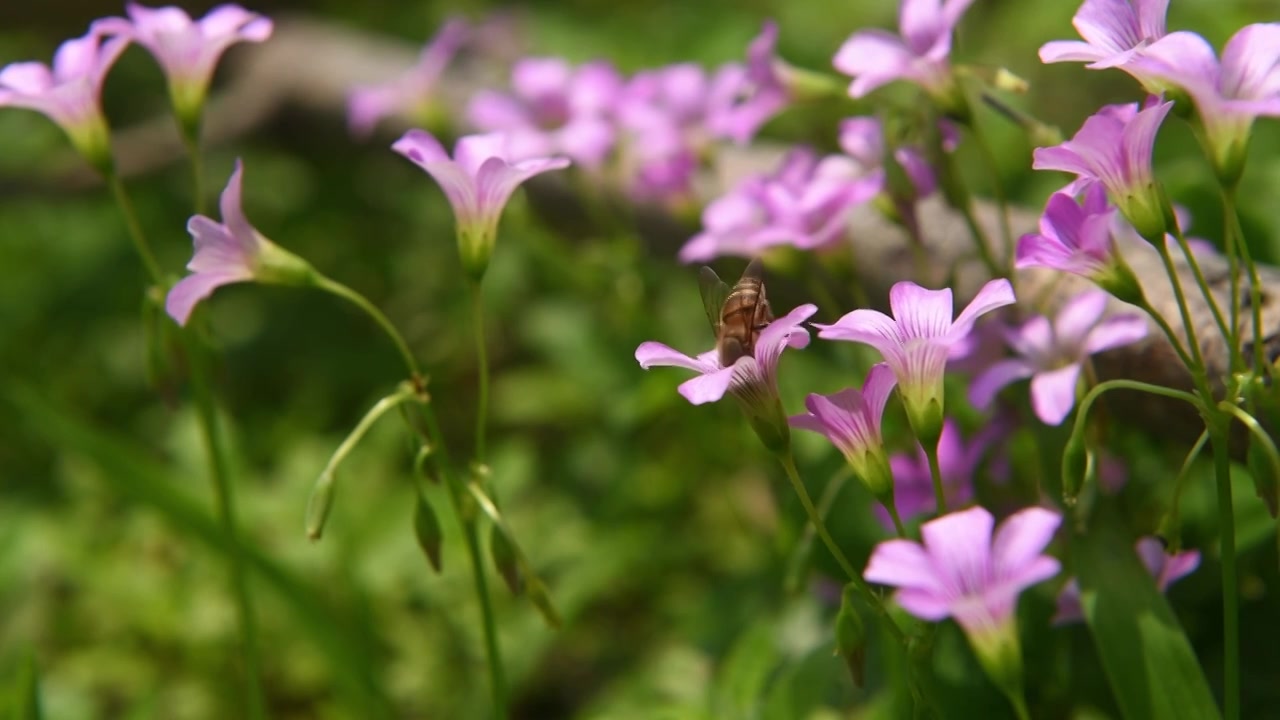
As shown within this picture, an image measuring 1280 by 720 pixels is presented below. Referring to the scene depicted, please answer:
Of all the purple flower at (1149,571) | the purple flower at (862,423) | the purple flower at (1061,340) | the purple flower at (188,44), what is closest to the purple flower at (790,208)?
the purple flower at (1061,340)

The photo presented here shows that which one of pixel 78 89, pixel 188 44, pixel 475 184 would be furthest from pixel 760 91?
pixel 78 89

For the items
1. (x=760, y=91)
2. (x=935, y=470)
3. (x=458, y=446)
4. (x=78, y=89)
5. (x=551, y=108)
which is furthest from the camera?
(x=458, y=446)

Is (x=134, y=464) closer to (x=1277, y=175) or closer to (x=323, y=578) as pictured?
(x=323, y=578)

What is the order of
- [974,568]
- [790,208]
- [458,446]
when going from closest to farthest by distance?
1. [974,568]
2. [790,208]
3. [458,446]

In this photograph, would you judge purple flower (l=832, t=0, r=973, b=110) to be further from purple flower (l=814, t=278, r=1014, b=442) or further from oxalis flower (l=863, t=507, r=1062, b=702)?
oxalis flower (l=863, t=507, r=1062, b=702)

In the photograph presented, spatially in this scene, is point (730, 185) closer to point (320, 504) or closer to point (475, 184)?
point (475, 184)

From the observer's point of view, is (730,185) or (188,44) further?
(730,185)

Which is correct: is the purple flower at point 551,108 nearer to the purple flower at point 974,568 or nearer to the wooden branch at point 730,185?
the wooden branch at point 730,185
